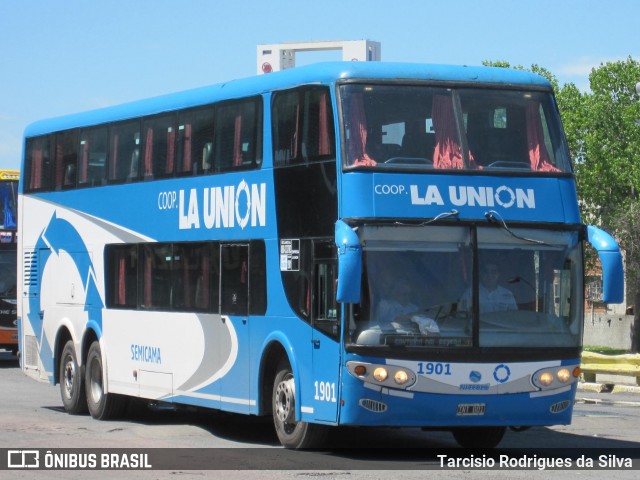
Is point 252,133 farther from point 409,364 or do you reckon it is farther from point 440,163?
point 409,364

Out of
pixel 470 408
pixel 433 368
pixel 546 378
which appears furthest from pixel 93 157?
pixel 546 378

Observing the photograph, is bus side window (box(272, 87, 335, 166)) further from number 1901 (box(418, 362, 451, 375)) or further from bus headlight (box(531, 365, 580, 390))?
bus headlight (box(531, 365, 580, 390))

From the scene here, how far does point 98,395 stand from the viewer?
20.5m

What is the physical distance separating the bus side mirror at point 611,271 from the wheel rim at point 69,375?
384 inches

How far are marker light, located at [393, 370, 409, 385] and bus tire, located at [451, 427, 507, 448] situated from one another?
2.19 m

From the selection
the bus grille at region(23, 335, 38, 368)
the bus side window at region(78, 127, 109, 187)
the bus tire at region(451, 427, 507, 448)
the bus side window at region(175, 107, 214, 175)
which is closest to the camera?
the bus tire at region(451, 427, 507, 448)

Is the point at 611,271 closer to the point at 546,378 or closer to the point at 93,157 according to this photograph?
the point at 546,378

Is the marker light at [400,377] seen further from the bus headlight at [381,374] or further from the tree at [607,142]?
the tree at [607,142]

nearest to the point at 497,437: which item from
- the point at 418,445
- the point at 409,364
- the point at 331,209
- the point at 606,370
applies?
the point at 418,445

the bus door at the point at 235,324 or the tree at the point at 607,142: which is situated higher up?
the tree at the point at 607,142

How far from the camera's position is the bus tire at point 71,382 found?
21172 mm

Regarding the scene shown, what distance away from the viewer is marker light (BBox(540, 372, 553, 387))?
47.6 feet

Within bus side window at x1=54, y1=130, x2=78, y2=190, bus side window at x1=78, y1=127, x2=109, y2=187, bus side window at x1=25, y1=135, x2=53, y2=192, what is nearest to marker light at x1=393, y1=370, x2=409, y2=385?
bus side window at x1=78, y1=127, x2=109, y2=187

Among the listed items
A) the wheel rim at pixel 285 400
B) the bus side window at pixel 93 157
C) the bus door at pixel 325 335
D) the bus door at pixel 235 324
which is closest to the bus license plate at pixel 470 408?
the bus door at pixel 325 335
